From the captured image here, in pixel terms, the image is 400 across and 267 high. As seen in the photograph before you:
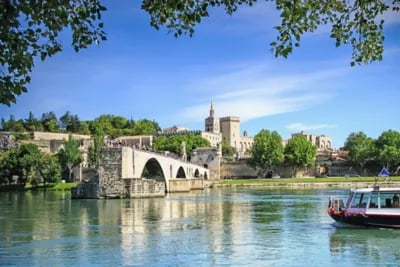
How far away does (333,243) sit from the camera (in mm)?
22078

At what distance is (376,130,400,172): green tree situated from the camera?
121625 mm

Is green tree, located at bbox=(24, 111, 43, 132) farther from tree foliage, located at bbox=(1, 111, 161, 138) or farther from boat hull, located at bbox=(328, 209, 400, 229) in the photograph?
boat hull, located at bbox=(328, 209, 400, 229)

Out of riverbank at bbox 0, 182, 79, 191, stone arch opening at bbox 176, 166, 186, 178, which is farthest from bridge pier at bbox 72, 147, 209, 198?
stone arch opening at bbox 176, 166, 186, 178

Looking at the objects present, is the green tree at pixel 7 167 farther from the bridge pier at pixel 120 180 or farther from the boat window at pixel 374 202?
the boat window at pixel 374 202

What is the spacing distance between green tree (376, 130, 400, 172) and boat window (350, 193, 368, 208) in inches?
3891

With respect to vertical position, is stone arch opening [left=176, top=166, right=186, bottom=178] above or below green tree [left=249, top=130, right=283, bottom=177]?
below

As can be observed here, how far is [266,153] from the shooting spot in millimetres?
128125

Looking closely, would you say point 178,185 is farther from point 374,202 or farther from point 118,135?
point 118,135

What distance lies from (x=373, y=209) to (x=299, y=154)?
340 ft

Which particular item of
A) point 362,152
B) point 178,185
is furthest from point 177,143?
point 178,185

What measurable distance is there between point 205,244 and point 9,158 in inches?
3047

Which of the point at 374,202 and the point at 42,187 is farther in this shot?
the point at 42,187

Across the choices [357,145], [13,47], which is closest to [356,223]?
[13,47]

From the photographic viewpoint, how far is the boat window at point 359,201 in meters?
26.8
